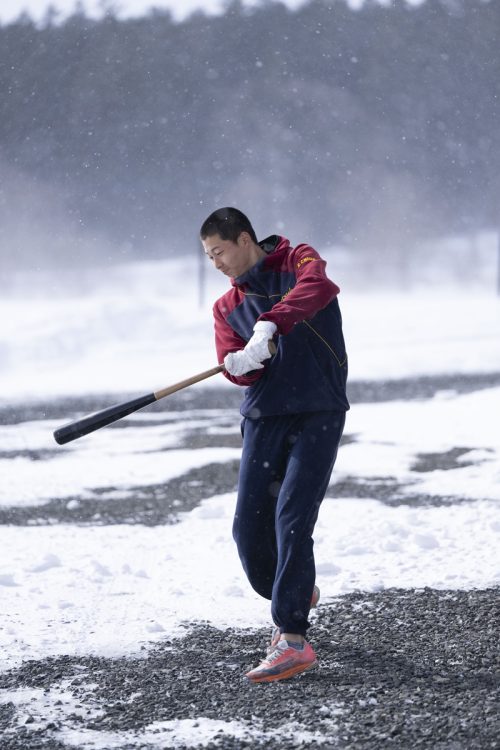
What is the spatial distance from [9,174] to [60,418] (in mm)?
94721

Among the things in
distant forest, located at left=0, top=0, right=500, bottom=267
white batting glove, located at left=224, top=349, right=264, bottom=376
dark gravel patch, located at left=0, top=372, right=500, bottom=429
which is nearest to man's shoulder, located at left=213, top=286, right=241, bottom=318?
white batting glove, located at left=224, top=349, right=264, bottom=376

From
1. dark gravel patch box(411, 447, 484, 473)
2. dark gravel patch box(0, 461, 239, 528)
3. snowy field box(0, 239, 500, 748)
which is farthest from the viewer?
dark gravel patch box(411, 447, 484, 473)

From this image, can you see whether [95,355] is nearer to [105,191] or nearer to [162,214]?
[162,214]

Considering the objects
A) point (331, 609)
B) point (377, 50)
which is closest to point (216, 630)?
point (331, 609)

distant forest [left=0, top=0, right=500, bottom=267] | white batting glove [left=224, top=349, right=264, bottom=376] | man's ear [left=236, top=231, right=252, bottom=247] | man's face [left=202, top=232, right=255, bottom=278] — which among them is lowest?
white batting glove [left=224, top=349, right=264, bottom=376]

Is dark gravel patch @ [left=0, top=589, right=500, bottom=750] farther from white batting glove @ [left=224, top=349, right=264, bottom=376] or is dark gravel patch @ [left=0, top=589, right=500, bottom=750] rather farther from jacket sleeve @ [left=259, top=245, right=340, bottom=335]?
jacket sleeve @ [left=259, top=245, right=340, bottom=335]

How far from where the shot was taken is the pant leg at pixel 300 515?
3.55m

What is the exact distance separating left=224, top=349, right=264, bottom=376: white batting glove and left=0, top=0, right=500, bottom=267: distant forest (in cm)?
8034

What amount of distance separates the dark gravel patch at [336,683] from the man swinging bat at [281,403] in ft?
0.68

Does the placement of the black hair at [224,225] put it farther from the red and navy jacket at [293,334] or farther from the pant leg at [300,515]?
the pant leg at [300,515]

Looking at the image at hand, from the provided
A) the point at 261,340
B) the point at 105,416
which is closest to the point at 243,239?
the point at 261,340

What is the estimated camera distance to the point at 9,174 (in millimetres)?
101562

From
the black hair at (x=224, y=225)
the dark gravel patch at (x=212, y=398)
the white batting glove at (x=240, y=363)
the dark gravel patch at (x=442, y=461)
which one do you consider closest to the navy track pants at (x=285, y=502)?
the white batting glove at (x=240, y=363)

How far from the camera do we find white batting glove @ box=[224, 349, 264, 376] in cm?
349
